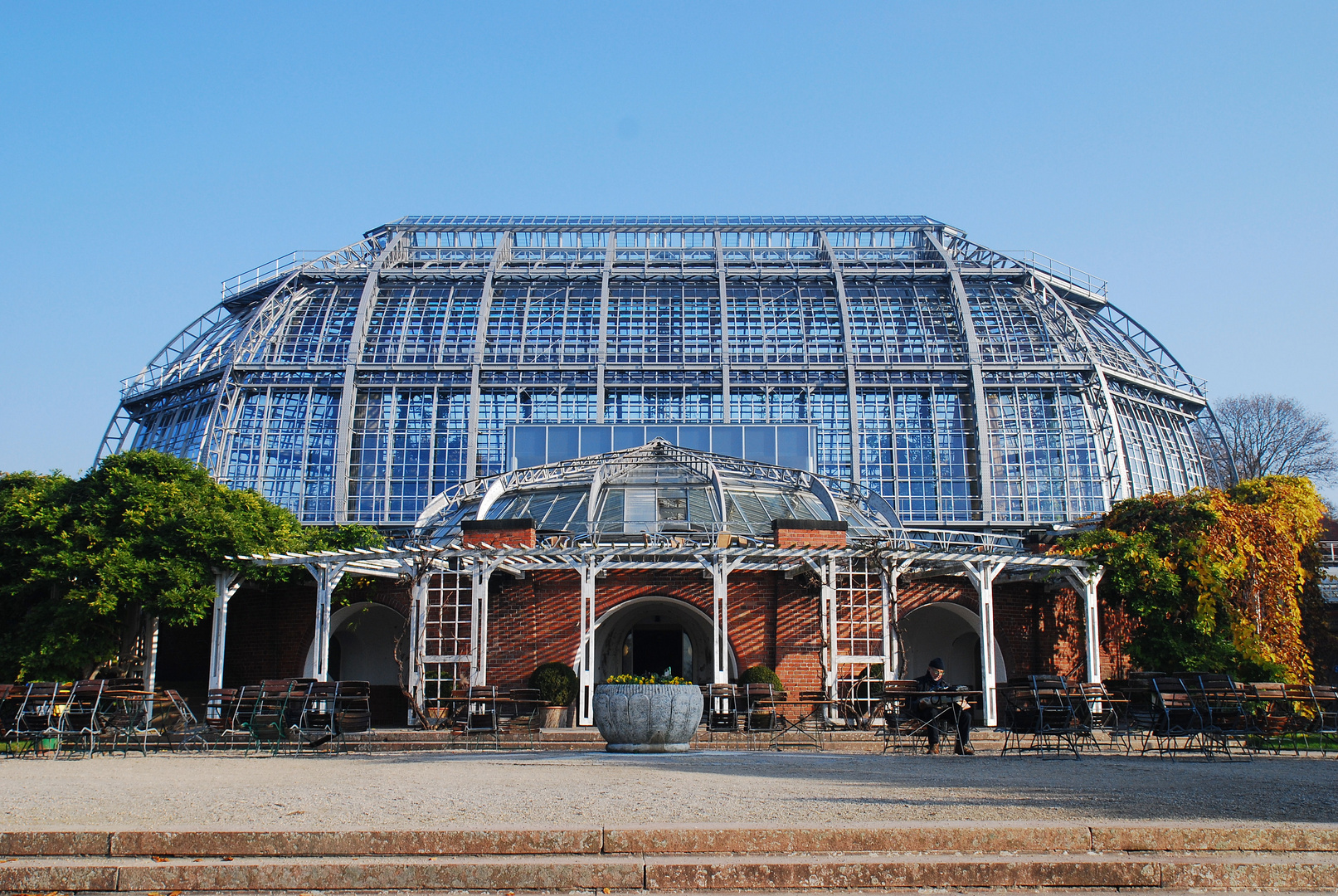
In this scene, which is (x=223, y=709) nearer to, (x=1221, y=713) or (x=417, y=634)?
(x=417, y=634)

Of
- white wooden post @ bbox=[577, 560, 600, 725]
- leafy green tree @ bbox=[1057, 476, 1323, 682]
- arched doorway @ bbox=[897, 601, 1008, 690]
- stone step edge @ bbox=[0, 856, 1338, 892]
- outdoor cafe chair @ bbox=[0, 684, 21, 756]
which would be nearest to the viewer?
stone step edge @ bbox=[0, 856, 1338, 892]

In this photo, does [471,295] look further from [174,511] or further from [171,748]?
[171,748]

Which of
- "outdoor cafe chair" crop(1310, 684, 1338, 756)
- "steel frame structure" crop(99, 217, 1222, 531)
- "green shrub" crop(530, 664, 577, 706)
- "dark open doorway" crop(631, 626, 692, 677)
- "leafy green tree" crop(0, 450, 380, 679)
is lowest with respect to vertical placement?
"outdoor cafe chair" crop(1310, 684, 1338, 756)

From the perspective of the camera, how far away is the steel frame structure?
1313 inches

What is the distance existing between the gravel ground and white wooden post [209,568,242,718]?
276 inches

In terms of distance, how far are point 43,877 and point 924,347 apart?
104 feet

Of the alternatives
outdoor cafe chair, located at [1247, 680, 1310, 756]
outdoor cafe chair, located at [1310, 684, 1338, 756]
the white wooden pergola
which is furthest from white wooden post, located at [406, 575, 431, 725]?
outdoor cafe chair, located at [1310, 684, 1338, 756]

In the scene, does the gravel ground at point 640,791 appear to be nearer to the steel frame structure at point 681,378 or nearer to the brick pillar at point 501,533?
the brick pillar at point 501,533

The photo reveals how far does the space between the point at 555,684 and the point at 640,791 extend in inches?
438

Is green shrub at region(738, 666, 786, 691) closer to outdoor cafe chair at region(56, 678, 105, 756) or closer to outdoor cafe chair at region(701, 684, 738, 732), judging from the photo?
outdoor cafe chair at region(701, 684, 738, 732)

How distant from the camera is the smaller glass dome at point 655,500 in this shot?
942 inches

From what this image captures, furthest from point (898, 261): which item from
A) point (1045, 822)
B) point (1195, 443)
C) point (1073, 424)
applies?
point (1045, 822)

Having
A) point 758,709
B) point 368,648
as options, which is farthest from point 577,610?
point 368,648

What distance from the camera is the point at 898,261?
38.3 metres
